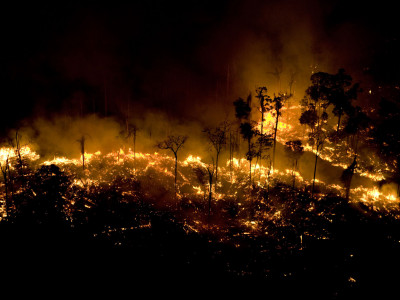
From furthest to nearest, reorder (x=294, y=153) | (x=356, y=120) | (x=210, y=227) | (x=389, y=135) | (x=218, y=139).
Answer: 1. (x=218, y=139)
2. (x=294, y=153)
3. (x=356, y=120)
4. (x=389, y=135)
5. (x=210, y=227)

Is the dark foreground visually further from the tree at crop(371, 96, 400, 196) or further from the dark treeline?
the tree at crop(371, 96, 400, 196)

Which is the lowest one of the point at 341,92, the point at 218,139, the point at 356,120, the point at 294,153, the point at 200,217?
the point at 200,217

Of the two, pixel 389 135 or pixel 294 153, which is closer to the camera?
A: pixel 389 135

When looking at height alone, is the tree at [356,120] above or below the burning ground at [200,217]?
above

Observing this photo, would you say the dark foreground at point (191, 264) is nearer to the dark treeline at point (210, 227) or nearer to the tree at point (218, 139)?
the dark treeline at point (210, 227)

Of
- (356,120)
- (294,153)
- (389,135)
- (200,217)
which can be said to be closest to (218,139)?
(294,153)

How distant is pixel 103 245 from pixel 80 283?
5929 mm

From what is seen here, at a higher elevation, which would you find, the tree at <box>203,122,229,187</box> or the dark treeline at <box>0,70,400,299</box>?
the tree at <box>203,122,229,187</box>

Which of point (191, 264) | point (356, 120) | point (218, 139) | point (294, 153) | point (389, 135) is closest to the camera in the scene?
point (191, 264)

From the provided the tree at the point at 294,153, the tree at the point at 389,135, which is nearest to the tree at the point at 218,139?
the tree at the point at 294,153

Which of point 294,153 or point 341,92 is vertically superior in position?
point 341,92

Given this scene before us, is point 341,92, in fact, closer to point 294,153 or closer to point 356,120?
point 356,120

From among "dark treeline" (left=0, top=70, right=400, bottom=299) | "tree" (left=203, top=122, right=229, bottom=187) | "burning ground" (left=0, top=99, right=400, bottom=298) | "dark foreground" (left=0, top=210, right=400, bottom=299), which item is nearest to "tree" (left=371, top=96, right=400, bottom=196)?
"dark treeline" (left=0, top=70, right=400, bottom=299)

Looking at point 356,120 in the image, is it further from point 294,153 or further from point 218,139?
point 218,139
